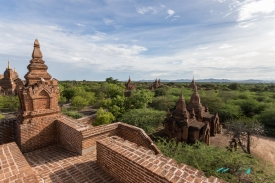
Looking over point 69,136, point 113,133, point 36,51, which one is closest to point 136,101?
point 113,133

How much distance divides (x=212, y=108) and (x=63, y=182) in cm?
3176

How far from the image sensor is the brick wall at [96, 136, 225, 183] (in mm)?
2932

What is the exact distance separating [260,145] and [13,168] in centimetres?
2606

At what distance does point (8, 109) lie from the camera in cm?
3375

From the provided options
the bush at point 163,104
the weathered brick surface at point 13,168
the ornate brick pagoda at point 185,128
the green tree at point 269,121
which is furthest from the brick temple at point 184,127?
the weathered brick surface at point 13,168

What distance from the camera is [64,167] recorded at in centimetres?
434

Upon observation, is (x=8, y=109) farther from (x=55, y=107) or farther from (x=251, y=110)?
(x=251, y=110)

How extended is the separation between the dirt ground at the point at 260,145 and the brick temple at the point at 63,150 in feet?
58.6

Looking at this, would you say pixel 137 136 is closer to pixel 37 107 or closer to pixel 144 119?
pixel 37 107

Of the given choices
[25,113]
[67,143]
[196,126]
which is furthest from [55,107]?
[196,126]

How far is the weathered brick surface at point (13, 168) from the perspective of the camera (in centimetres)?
279

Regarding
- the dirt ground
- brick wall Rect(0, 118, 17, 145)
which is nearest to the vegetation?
brick wall Rect(0, 118, 17, 145)

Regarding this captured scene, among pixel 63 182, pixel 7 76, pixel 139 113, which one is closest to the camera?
pixel 63 182

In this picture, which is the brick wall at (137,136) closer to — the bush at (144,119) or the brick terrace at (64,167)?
the brick terrace at (64,167)
